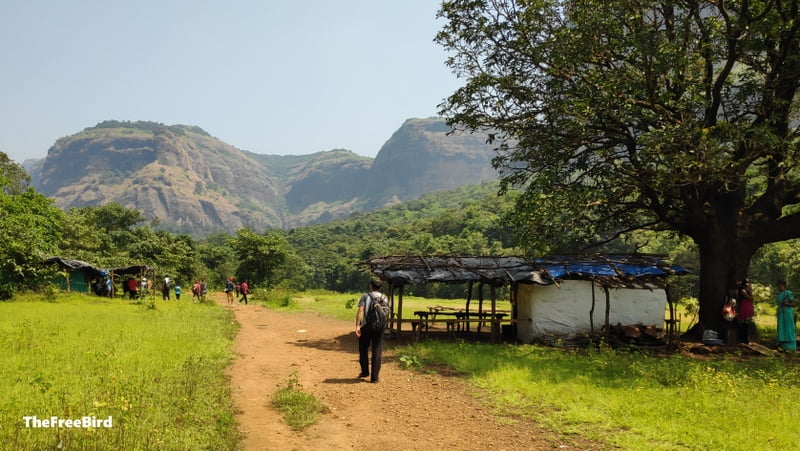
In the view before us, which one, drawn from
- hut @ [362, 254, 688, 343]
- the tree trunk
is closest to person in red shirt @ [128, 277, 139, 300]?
hut @ [362, 254, 688, 343]

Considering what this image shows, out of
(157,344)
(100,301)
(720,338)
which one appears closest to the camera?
(157,344)

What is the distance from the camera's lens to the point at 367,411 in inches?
328

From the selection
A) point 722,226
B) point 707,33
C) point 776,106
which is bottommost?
point 722,226

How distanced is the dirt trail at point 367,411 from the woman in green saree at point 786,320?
9.90 meters

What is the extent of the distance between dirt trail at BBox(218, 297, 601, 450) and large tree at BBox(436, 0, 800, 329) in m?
6.83

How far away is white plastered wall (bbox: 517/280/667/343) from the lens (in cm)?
1698

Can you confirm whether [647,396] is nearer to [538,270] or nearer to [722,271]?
[538,270]

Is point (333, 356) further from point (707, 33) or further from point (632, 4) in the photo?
point (707, 33)

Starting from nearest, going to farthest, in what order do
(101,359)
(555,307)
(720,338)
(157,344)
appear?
(101,359)
(157,344)
(720,338)
(555,307)

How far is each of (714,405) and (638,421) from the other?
5.57ft

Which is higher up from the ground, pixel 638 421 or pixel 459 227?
pixel 459 227

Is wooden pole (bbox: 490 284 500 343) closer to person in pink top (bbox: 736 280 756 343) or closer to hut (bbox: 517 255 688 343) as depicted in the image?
hut (bbox: 517 255 688 343)

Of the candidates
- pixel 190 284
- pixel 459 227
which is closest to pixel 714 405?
pixel 190 284

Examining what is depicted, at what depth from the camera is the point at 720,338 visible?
15898 mm
